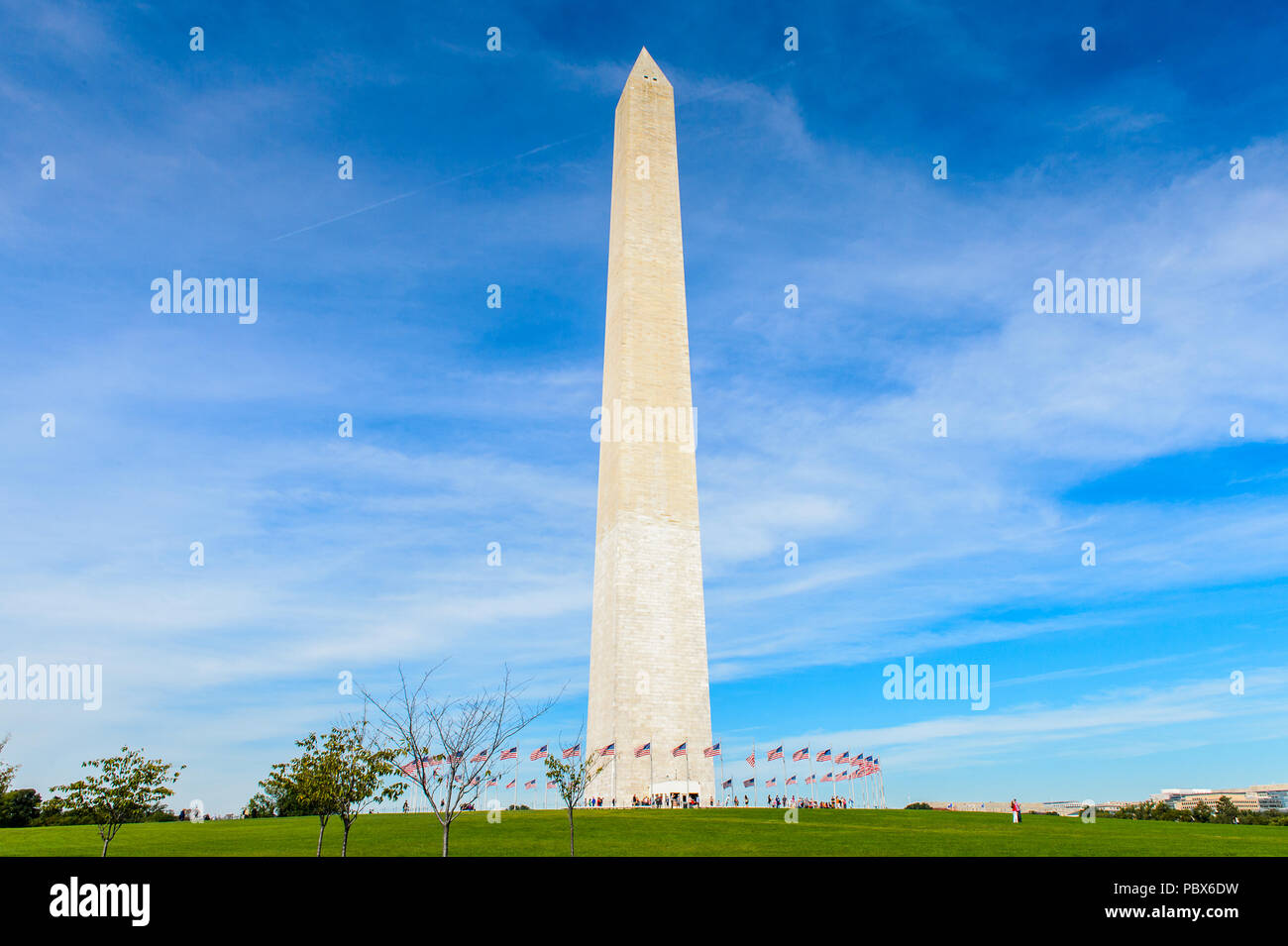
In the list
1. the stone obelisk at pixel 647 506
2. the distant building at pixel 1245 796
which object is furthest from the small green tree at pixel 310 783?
the distant building at pixel 1245 796

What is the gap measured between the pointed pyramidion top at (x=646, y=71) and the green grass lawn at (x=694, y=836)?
43.8m

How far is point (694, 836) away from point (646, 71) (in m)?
47.4

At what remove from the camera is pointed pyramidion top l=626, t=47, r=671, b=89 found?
60.2 meters

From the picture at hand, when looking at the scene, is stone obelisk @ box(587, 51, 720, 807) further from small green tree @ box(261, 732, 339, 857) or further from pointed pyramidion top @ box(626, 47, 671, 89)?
small green tree @ box(261, 732, 339, 857)

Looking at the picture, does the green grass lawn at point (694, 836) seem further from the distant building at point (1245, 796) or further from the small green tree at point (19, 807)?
the distant building at point (1245, 796)

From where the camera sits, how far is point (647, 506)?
53.1 metres

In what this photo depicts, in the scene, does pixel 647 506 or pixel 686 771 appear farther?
pixel 647 506

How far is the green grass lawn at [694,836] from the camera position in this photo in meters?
29.2

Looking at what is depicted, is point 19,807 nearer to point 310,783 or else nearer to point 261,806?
point 261,806

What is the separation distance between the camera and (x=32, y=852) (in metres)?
33.3

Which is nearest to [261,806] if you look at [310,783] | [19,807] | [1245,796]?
[19,807]
